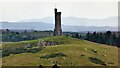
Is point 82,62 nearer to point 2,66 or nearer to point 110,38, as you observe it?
point 2,66

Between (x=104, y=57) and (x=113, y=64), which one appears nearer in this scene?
(x=113, y=64)

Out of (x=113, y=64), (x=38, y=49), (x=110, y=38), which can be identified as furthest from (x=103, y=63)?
(x=110, y=38)

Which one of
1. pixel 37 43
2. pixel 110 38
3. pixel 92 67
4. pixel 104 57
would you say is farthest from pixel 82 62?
pixel 110 38

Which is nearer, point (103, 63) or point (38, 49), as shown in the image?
point (103, 63)

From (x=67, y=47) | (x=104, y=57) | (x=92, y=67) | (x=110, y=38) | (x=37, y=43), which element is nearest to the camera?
(x=92, y=67)

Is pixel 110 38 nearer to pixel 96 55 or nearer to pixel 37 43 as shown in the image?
pixel 37 43

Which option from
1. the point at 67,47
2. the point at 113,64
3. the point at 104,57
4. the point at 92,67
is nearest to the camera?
the point at 92,67

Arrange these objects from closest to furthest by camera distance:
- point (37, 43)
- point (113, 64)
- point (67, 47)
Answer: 1. point (113, 64)
2. point (67, 47)
3. point (37, 43)

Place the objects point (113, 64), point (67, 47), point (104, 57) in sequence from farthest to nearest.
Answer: point (67, 47), point (104, 57), point (113, 64)
